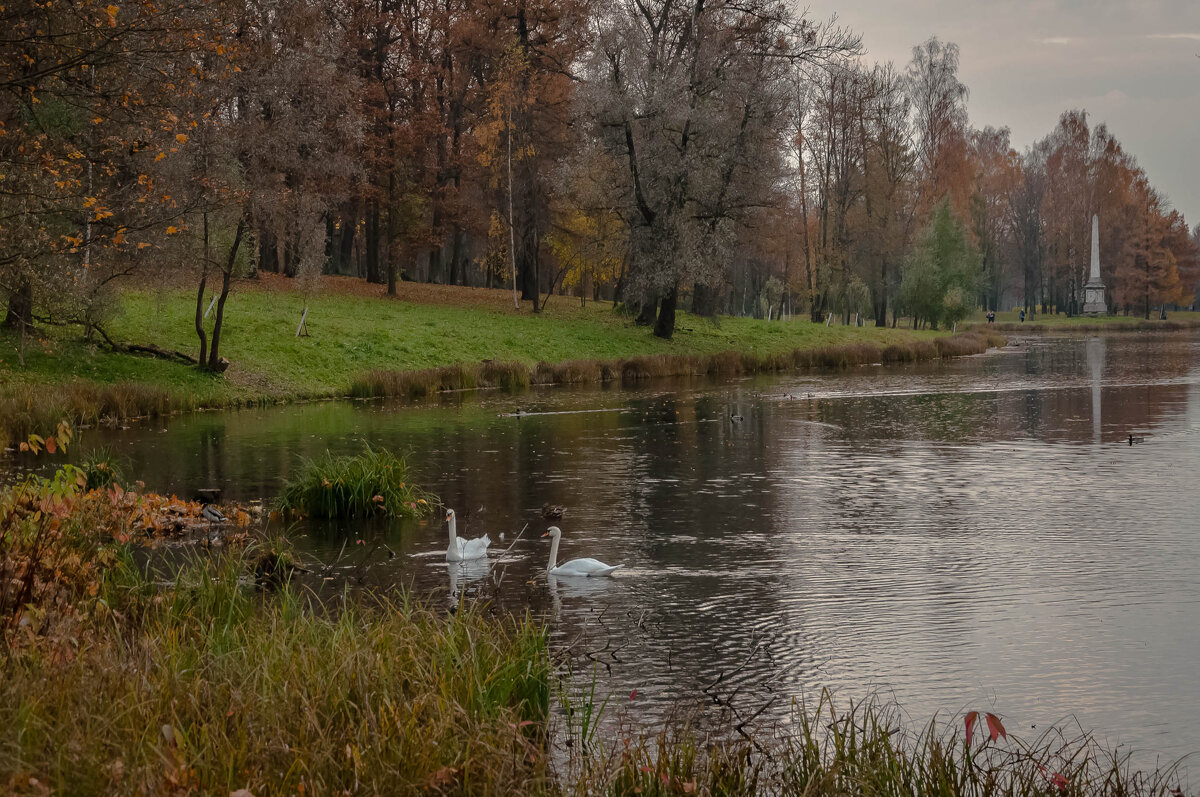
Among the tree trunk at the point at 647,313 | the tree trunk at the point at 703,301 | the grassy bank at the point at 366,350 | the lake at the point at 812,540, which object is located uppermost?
the tree trunk at the point at 703,301

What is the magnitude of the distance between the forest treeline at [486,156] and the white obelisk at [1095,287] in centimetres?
342

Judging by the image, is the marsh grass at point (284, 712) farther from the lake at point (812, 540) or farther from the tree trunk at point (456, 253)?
the tree trunk at point (456, 253)

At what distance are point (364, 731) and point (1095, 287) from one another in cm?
10286

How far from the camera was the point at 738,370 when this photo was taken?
4525 cm

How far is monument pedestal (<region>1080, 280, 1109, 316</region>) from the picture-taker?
99.3 metres

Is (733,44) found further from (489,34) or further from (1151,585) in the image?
(1151,585)

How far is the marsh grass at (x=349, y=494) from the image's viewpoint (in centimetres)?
1576

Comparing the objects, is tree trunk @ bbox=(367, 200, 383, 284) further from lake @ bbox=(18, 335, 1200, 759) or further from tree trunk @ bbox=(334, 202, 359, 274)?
lake @ bbox=(18, 335, 1200, 759)

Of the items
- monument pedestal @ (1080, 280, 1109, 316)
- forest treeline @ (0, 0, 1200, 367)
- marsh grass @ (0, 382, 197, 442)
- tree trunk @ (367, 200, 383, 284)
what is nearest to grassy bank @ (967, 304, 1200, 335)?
monument pedestal @ (1080, 280, 1109, 316)

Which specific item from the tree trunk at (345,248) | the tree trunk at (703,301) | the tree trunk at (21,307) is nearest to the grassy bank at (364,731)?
the tree trunk at (21,307)

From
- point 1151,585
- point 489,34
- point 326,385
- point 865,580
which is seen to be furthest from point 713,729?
point 489,34

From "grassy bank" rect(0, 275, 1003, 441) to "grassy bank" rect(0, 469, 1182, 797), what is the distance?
14489 mm

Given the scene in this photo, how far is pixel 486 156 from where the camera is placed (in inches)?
2067

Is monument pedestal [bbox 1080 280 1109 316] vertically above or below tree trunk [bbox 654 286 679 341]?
above
